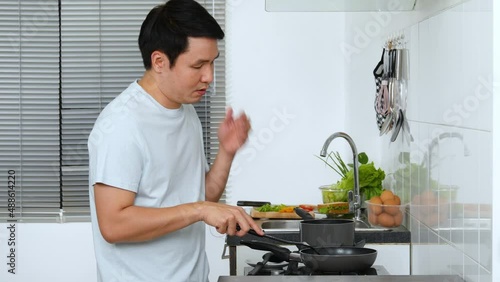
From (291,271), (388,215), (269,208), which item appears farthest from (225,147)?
(269,208)

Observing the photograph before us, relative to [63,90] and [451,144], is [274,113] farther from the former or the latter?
[451,144]

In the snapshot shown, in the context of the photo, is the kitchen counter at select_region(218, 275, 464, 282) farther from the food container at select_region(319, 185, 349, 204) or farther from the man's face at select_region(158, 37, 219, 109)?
the food container at select_region(319, 185, 349, 204)

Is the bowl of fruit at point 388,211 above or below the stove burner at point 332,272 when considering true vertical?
above

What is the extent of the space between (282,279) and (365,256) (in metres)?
0.24

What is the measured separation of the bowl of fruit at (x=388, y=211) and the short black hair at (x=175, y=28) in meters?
1.14

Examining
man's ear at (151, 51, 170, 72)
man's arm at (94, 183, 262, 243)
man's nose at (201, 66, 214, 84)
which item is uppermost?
man's ear at (151, 51, 170, 72)

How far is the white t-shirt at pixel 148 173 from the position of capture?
1.84 metres

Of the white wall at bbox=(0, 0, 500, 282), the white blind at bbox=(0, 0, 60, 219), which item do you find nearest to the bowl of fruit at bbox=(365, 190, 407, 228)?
the white wall at bbox=(0, 0, 500, 282)

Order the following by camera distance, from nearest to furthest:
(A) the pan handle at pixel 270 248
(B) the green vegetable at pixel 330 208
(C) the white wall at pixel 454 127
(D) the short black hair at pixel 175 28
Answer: (C) the white wall at pixel 454 127 → (D) the short black hair at pixel 175 28 → (A) the pan handle at pixel 270 248 → (B) the green vegetable at pixel 330 208

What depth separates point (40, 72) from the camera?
13.9ft

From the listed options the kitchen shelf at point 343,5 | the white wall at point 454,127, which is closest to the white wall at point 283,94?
the white wall at point 454,127

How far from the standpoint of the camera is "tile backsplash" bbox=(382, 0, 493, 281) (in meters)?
1.80

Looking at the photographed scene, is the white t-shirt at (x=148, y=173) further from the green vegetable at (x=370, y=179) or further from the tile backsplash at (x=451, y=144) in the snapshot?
the green vegetable at (x=370, y=179)

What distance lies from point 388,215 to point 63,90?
2.05 meters
